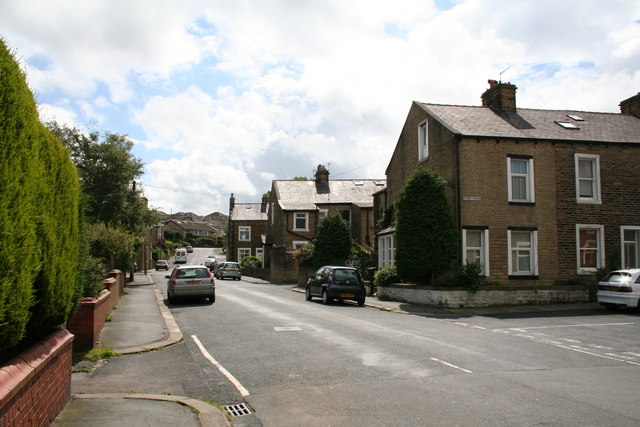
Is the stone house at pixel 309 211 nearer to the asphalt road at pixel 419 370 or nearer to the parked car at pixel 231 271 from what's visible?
the parked car at pixel 231 271

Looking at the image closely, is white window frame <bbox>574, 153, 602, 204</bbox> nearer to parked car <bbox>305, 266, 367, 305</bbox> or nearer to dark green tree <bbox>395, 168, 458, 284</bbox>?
dark green tree <bbox>395, 168, 458, 284</bbox>

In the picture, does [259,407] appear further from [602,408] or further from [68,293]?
[602,408]

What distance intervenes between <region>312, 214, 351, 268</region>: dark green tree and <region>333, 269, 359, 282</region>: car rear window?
12.3 m

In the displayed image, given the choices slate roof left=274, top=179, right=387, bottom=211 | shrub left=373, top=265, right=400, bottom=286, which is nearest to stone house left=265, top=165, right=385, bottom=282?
slate roof left=274, top=179, right=387, bottom=211

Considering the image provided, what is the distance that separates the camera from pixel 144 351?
964 cm

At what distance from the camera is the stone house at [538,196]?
20469mm

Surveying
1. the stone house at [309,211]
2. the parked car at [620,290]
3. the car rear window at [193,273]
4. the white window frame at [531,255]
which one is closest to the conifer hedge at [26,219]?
the car rear window at [193,273]

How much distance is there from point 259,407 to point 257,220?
61.3 m

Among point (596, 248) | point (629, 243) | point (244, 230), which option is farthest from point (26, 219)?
point (244, 230)

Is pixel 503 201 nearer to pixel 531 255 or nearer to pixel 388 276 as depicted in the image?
pixel 531 255

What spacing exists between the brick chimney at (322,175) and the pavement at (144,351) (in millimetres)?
30129

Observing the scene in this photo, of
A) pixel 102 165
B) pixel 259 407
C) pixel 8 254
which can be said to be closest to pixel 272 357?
pixel 259 407

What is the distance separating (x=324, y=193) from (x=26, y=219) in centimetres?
4437

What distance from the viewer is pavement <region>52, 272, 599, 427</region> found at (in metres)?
5.27
